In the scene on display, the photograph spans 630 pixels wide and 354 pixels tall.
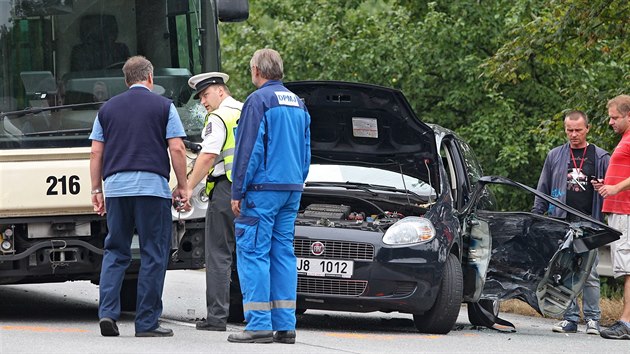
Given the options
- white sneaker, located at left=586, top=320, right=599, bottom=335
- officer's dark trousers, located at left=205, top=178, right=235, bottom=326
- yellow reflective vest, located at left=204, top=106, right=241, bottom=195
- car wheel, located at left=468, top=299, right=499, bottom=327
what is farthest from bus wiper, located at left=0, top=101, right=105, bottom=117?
white sneaker, located at left=586, top=320, right=599, bottom=335

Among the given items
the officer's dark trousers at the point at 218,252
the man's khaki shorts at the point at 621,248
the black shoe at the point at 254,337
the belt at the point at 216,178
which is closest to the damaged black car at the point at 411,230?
the man's khaki shorts at the point at 621,248

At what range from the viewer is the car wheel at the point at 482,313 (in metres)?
10.8

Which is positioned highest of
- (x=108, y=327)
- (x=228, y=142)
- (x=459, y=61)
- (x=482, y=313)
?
(x=459, y=61)

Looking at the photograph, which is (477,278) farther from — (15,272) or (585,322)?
(15,272)

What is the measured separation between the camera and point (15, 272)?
9914mm

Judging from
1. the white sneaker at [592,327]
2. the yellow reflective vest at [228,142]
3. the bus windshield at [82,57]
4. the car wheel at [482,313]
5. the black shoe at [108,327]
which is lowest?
the white sneaker at [592,327]

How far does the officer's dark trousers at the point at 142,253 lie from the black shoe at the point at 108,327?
0.11 ft

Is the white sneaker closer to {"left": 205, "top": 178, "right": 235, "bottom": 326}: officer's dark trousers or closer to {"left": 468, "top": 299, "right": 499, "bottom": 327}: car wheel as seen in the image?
{"left": 468, "top": 299, "right": 499, "bottom": 327}: car wheel

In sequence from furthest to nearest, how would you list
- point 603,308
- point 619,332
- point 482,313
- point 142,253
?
point 603,308
point 482,313
point 619,332
point 142,253

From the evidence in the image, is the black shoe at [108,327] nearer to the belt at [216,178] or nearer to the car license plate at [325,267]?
the belt at [216,178]

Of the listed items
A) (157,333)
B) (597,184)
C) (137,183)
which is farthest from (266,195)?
(597,184)

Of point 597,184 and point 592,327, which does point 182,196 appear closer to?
point 597,184

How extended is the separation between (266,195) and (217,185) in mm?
1004

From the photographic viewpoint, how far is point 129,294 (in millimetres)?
11438
